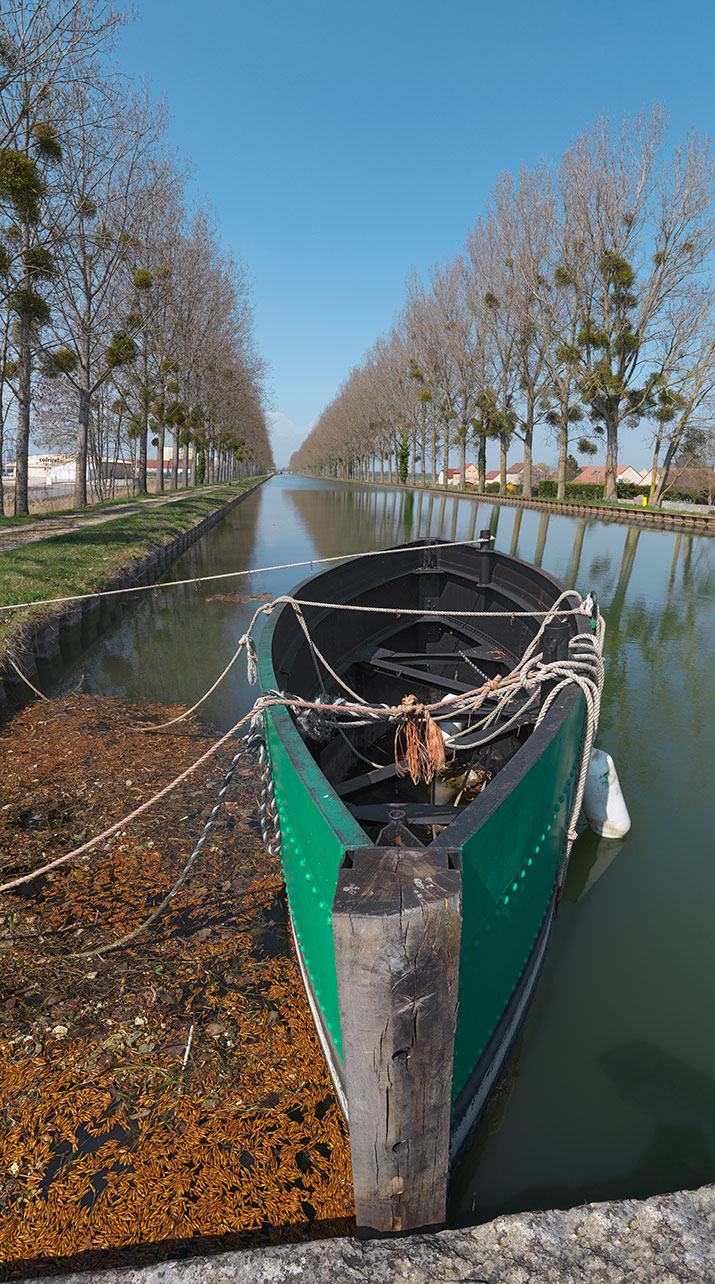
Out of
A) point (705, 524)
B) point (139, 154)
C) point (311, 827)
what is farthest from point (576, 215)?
point (311, 827)

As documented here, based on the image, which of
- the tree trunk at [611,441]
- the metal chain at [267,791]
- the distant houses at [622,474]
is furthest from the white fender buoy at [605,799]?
the distant houses at [622,474]

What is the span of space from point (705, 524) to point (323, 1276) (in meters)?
29.2

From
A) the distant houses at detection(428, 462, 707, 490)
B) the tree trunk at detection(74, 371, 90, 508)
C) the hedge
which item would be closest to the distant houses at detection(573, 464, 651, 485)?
the distant houses at detection(428, 462, 707, 490)

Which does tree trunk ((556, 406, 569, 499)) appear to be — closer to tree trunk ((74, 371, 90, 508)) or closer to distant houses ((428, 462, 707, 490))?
distant houses ((428, 462, 707, 490))

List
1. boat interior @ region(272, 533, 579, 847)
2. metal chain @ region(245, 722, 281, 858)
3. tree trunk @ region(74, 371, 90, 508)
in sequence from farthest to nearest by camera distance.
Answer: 1. tree trunk @ region(74, 371, 90, 508)
2. boat interior @ region(272, 533, 579, 847)
3. metal chain @ region(245, 722, 281, 858)

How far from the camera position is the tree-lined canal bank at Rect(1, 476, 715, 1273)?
8.09ft

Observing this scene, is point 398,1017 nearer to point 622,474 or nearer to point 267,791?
point 267,791

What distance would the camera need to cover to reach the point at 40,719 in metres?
6.68

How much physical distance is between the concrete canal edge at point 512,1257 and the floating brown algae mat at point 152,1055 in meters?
0.47

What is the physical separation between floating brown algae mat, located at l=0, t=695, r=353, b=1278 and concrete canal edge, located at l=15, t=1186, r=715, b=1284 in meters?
0.47

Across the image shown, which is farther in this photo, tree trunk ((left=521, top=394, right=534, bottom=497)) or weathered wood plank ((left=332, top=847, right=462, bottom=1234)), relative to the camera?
tree trunk ((left=521, top=394, right=534, bottom=497))

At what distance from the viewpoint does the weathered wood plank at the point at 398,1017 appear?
162 centimetres

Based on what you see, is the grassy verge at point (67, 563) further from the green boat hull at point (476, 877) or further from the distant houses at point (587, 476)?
the distant houses at point (587, 476)

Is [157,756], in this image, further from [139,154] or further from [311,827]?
[139,154]
